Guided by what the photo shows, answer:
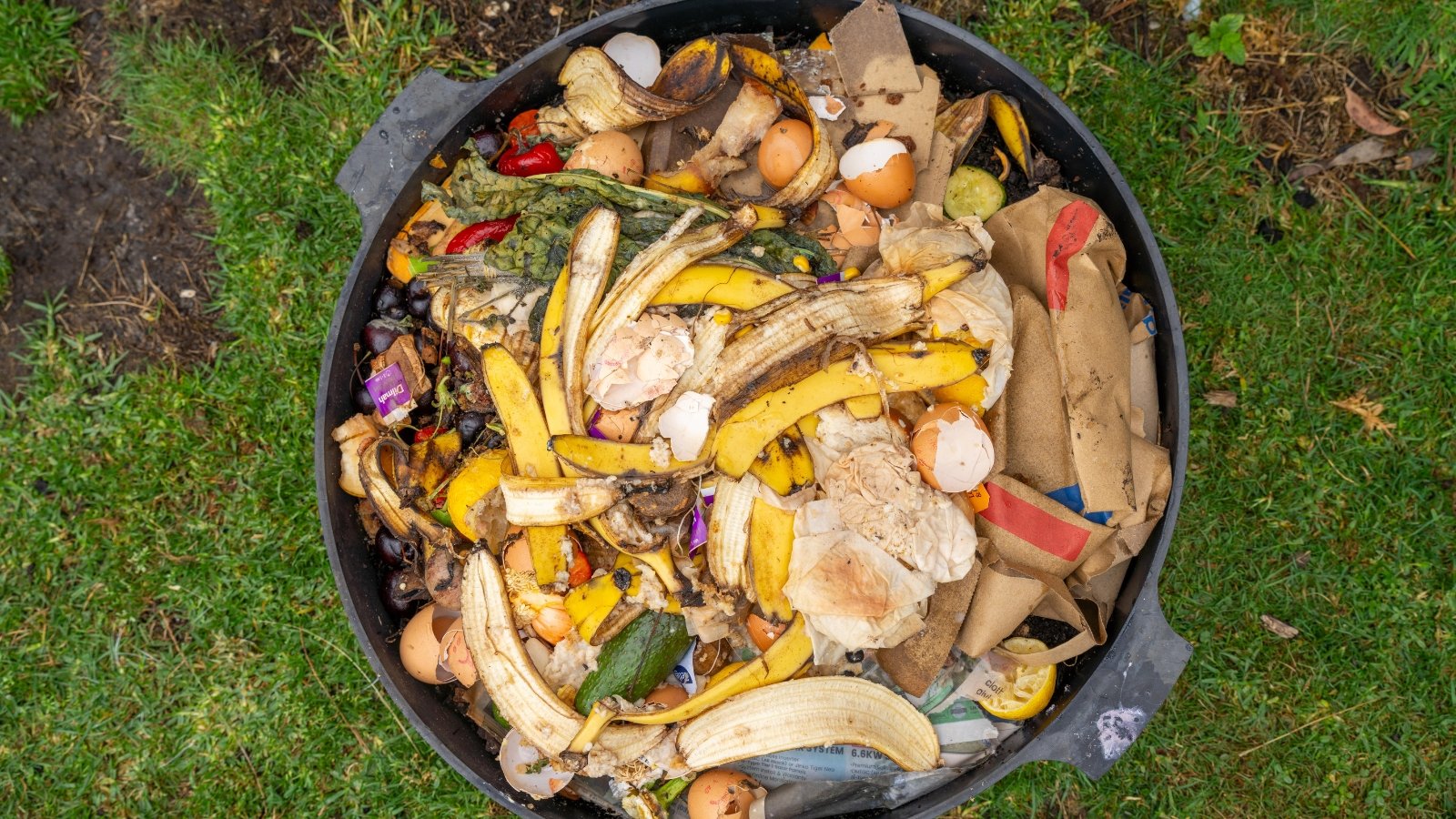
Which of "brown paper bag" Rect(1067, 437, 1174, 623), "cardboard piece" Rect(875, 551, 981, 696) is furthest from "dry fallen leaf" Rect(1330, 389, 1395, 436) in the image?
"cardboard piece" Rect(875, 551, 981, 696)

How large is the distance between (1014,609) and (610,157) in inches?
59.3

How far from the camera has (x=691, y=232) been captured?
6.95 ft

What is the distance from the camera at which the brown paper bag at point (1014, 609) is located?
2113 mm

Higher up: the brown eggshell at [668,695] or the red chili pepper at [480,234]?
the red chili pepper at [480,234]

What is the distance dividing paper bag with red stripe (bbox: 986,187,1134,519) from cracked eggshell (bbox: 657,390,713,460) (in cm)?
82

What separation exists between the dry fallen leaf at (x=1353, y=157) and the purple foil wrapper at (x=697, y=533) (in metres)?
2.14

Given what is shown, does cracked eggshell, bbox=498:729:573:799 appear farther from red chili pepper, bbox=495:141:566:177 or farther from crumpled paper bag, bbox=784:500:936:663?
red chili pepper, bbox=495:141:566:177

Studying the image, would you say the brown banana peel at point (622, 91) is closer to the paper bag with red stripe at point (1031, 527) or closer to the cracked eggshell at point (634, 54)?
the cracked eggshell at point (634, 54)

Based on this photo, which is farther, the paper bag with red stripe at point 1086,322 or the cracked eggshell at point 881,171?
the cracked eggshell at point 881,171

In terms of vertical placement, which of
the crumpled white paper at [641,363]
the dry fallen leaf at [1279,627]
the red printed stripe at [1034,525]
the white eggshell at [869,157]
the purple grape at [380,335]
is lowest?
the dry fallen leaf at [1279,627]

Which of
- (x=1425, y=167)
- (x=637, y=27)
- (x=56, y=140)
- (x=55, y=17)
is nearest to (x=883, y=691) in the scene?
(x=637, y=27)

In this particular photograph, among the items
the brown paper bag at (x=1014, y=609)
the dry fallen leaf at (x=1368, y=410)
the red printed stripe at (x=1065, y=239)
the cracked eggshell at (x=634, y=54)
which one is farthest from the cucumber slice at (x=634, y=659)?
the dry fallen leaf at (x=1368, y=410)

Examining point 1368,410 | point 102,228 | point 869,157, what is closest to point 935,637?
point 869,157

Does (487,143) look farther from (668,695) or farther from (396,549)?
(668,695)
